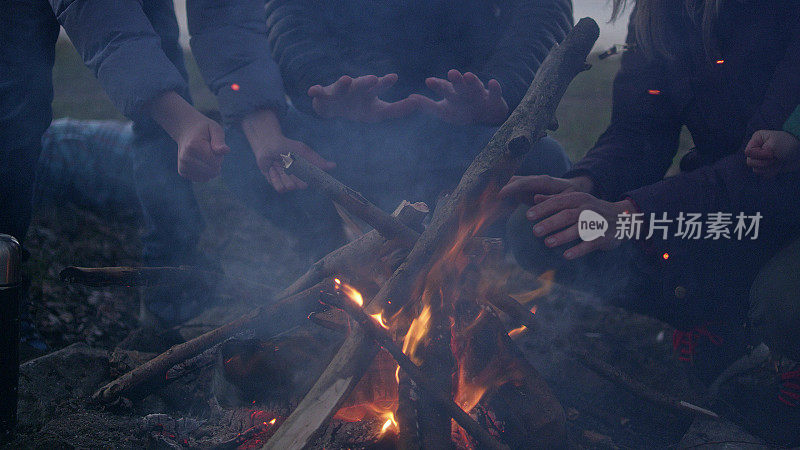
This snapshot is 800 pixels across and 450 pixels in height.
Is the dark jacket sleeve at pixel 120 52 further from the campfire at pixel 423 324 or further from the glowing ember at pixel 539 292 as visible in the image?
the glowing ember at pixel 539 292

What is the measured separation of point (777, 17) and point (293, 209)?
3.25 meters

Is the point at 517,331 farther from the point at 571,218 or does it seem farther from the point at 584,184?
the point at 584,184

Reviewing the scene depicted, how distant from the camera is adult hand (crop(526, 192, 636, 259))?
2148mm

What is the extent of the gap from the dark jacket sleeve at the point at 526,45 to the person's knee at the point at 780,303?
1.73 meters

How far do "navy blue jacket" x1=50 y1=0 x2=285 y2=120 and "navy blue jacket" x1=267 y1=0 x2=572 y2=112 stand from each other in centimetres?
28

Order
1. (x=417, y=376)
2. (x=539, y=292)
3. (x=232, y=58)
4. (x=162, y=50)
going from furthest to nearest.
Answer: (x=539, y=292)
(x=232, y=58)
(x=162, y=50)
(x=417, y=376)

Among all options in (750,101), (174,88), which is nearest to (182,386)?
(174,88)

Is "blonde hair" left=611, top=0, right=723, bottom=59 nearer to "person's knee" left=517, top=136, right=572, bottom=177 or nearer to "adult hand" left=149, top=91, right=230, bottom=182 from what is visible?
"person's knee" left=517, top=136, right=572, bottom=177

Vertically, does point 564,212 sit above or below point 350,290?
above

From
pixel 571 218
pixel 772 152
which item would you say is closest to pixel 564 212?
pixel 571 218

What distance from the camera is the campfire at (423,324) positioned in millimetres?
1675

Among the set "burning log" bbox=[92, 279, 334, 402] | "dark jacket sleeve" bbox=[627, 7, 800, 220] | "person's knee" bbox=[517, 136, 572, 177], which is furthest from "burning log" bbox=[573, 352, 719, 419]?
"person's knee" bbox=[517, 136, 572, 177]

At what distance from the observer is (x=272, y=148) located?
259 cm

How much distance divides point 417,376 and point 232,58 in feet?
7.16
